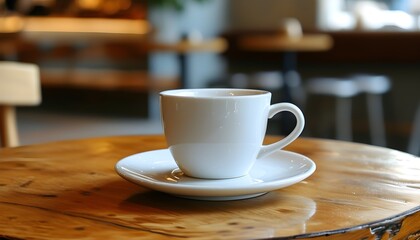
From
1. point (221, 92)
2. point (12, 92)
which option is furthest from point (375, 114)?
point (221, 92)

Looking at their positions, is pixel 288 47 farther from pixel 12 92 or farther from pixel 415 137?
pixel 12 92

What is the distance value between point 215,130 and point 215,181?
62 mm

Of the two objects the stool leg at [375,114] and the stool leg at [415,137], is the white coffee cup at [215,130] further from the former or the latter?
the stool leg at [375,114]

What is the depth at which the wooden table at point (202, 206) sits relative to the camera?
0.61 meters

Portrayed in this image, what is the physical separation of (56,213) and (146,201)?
10 centimetres

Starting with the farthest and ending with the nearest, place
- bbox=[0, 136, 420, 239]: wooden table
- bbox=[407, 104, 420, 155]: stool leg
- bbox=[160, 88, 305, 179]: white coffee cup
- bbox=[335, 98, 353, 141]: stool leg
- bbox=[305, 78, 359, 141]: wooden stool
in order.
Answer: bbox=[335, 98, 353, 141]: stool leg → bbox=[407, 104, 420, 155]: stool leg → bbox=[305, 78, 359, 141]: wooden stool → bbox=[160, 88, 305, 179]: white coffee cup → bbox=[0, 136, 420, 239]: wooden table

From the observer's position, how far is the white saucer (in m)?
0.68

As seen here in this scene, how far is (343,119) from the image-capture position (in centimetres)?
502

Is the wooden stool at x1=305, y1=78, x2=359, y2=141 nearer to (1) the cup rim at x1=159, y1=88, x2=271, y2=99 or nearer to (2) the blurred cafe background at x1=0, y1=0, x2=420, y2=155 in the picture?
(2) the blurred cafe background at x1=0, y1=0, x2=420, y2=155

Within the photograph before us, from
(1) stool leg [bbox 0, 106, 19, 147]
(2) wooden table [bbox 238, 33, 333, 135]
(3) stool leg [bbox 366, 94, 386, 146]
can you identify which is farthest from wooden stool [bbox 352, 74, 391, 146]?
(1) stool leg [bbox 0, 106, 19, 147]

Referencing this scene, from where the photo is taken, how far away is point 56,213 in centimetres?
67

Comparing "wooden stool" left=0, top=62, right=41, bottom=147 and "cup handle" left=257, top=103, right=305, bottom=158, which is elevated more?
"cup handle" left=257, top=103, right=305, bottom=158

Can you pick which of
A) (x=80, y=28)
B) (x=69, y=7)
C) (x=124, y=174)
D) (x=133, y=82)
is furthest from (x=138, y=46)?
(x=124, y=174)

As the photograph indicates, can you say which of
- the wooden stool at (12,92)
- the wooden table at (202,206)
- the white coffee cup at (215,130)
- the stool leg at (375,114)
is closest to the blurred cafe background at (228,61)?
the stool leg at (375,114)
